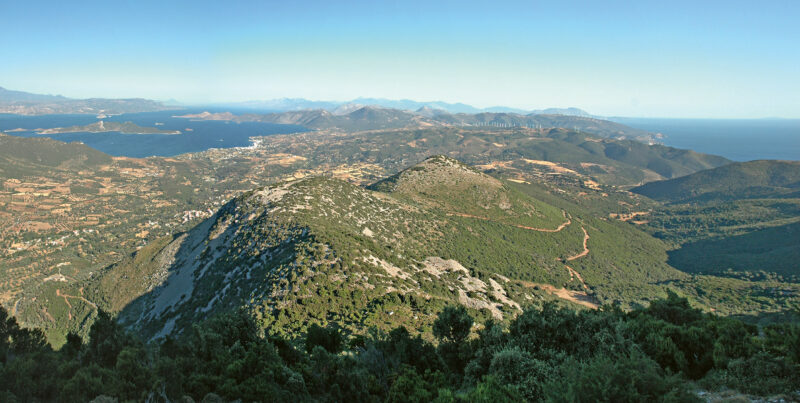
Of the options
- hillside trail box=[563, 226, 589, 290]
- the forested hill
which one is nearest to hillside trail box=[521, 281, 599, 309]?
hillside trail box=[563, 226, 589, 290]

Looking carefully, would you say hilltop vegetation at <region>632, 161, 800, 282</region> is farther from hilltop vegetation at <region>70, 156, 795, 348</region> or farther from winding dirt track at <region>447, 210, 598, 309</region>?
winding dirt track at <region>447, 210, 598, 309</region>

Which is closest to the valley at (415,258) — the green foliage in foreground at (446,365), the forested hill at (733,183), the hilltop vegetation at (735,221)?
the hilltop vegetation at (735,221)

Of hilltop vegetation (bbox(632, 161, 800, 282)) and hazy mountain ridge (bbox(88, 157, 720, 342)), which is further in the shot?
hilltop vegetation (bbox(632, 161, 800, 282))

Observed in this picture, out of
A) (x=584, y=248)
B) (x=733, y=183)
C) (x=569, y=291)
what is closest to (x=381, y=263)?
(x=569, y=291)

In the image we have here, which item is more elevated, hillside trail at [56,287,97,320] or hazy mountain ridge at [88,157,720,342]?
hazy mountain ridge at [88,157,720,342]

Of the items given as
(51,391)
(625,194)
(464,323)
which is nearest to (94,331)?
(51,391)

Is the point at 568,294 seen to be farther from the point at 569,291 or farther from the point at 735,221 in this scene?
the point at 735,221
